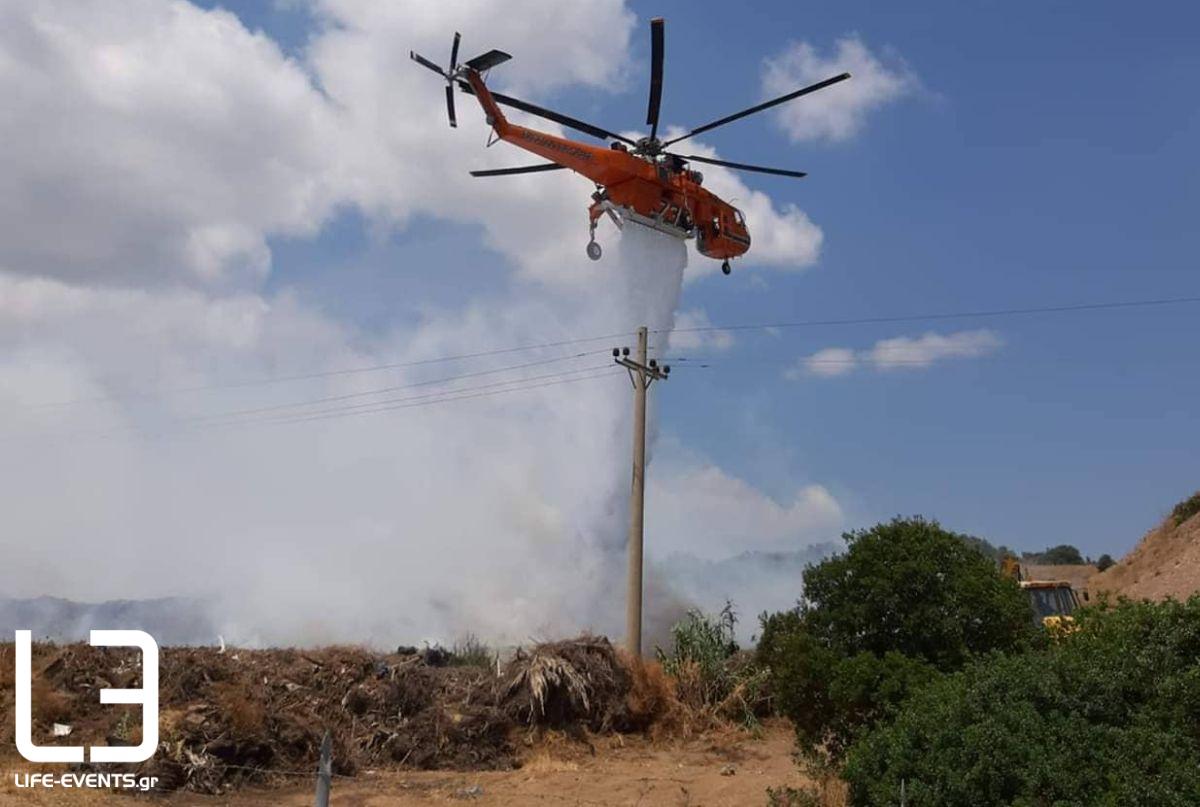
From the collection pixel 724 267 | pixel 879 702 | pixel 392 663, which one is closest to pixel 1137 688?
pixel 879 702

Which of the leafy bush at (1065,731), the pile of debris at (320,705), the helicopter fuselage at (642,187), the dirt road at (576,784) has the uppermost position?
the helicopter fuselage at (642,187)

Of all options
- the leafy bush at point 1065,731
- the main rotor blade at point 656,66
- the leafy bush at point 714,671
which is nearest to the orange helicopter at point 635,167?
the main rotor blade at point 656,66

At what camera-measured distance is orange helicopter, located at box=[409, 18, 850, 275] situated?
82.9 feet

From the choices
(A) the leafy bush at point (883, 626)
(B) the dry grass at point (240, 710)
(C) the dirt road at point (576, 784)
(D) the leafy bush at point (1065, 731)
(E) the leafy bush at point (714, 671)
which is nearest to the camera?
(D) the leafy bush at point (1065, 731)

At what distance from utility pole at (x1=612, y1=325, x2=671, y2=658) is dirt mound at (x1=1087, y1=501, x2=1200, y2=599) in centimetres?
2301

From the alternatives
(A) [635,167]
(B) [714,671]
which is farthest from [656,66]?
(B) [714,671]

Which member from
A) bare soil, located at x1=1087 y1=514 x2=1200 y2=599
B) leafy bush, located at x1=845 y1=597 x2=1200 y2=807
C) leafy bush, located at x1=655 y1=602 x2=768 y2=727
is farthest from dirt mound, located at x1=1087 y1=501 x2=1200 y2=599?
leafy bush, located at x1=845 y1=597 x2=1200 y2=807

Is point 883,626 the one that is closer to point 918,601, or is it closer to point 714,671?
point 918,601

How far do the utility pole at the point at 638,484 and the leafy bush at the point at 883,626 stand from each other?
10.1m

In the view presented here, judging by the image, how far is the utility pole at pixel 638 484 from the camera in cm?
2458

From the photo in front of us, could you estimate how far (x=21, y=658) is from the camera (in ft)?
52.3

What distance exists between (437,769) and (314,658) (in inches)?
163

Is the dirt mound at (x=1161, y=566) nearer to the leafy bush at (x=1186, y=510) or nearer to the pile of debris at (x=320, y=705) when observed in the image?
the leafy bush at (x=1186, y=510)

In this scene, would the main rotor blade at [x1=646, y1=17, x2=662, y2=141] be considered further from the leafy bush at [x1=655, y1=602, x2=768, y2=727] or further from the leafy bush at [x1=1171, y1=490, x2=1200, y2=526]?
the leafy bush at [x1=1171, y1=490, x2=1200, y2=526]
